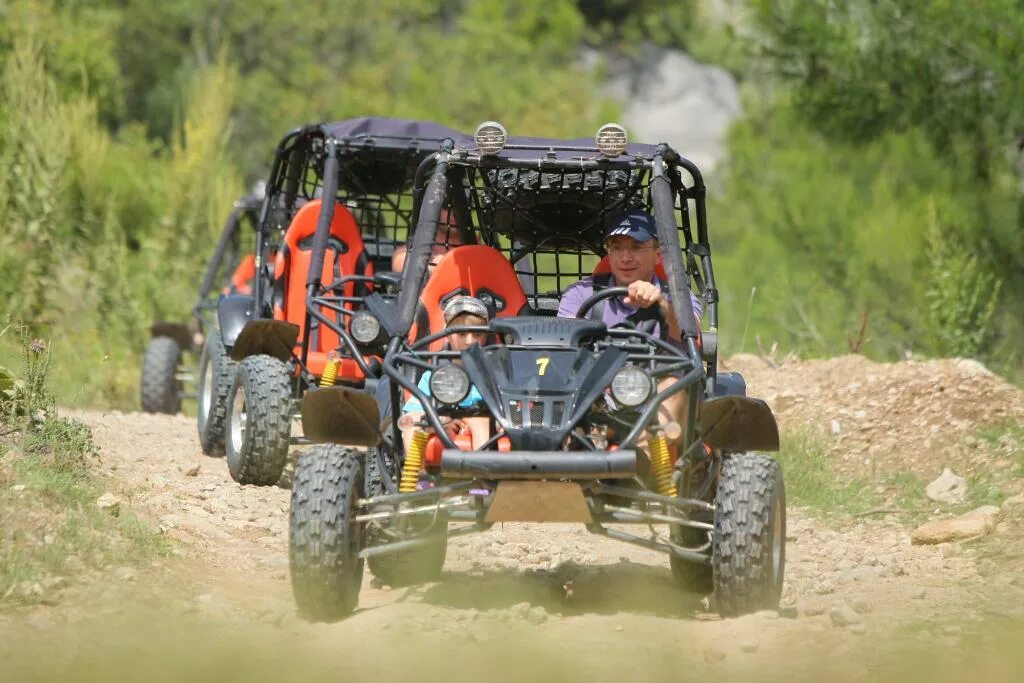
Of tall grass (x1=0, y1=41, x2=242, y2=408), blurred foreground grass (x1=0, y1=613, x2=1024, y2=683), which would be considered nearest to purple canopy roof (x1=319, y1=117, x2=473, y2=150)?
tall grass (x1=0, y1=41, x2=242, y2=408)

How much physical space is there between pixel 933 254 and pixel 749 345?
Answer: 3.12 meters

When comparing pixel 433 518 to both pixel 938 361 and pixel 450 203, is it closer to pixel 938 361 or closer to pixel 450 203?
pixel 450 203

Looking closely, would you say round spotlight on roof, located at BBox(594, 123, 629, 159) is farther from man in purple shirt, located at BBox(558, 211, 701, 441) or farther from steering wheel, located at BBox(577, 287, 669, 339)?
steering wheel, located at BBox(577, 287, 669, 339)

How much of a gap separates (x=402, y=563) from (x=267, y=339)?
3.21 metres

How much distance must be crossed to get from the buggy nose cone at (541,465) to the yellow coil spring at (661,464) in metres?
0.41

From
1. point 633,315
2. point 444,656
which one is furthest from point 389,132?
point 444,656

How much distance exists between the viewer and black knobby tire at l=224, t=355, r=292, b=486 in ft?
31.6

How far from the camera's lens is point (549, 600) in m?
7.05

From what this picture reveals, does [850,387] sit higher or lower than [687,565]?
higher

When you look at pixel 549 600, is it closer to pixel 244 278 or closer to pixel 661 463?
pixel 661 463

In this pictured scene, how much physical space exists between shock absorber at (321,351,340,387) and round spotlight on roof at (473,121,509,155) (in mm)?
2883

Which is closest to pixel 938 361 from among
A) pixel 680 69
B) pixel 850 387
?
pixel 850 387

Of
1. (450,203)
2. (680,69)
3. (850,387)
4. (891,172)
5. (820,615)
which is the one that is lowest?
(820,615)

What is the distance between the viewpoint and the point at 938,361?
12.4 m
